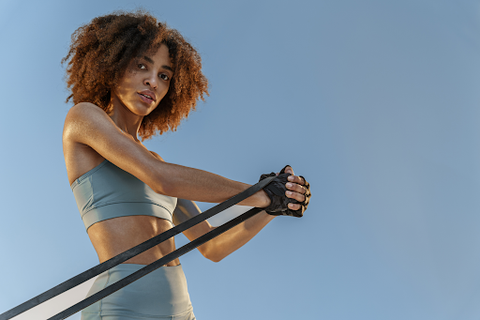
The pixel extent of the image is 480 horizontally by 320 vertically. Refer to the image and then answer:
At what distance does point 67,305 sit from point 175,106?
0.79 meters

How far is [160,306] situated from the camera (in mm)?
852

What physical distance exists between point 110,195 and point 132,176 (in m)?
0.07

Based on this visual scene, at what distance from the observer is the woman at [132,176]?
809 mm

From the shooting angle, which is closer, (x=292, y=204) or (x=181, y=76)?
(x=292, y=204)

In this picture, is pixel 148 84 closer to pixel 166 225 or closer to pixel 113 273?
pixel 166 225

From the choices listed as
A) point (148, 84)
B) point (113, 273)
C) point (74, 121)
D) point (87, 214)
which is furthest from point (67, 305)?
point (148, 84)

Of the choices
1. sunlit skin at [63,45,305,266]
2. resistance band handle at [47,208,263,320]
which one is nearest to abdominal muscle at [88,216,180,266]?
sunlit skin at [63,45,305,266]

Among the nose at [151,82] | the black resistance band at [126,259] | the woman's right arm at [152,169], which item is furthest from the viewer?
the nose at [151,82]

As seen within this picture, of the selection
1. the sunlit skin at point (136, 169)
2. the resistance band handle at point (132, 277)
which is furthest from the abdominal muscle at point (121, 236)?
the resistance band handle at point (132, 277)

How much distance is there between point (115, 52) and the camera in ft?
3.70

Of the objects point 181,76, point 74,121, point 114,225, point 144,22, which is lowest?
point 114,225

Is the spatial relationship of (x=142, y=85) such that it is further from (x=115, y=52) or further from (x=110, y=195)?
(x=110, y=195)

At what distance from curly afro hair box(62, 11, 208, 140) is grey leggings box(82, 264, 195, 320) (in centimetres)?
51

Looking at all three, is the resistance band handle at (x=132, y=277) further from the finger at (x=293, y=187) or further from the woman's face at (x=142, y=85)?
the woman's face at (x=142, y=85)
